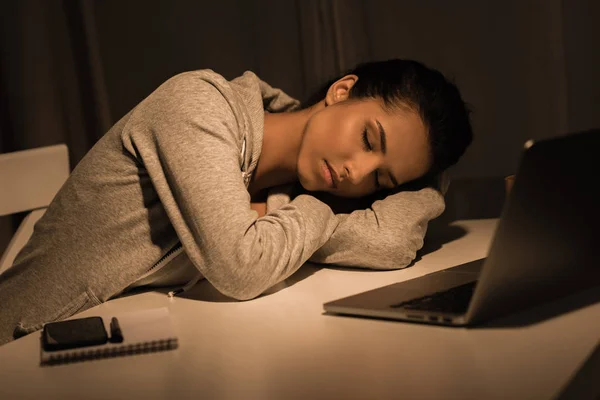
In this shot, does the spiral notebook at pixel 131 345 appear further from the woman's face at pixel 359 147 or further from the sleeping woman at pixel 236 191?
the woman's face at pixel 359 147

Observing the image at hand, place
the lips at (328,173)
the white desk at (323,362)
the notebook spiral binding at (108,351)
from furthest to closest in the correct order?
the lips at (328,173)
the notebook spiral binding at (108,351)
the white desk at (323,362)

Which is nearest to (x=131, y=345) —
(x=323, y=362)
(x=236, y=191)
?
(x=323, y=362)

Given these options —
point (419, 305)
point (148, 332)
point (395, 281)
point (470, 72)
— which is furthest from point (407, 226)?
point (470, 72)

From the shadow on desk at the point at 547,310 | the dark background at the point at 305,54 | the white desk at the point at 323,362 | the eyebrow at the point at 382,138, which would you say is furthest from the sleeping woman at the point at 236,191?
the dark background at the point at 305,54

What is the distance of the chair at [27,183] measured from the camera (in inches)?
62.8

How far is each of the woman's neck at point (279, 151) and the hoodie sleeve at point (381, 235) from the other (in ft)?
0.46

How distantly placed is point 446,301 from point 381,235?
368 mm

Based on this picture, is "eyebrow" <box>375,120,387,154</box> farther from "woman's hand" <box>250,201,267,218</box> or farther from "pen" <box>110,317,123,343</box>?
"pen" <box>110,317,123,343</box>

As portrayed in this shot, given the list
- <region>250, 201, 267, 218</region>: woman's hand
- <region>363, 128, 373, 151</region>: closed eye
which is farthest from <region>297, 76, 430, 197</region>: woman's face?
<region>250, 201, 267, 218</region>: woman's hand

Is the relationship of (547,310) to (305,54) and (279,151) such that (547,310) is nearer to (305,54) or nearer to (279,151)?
(279,151)

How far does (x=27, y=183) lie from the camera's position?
5.37 feet

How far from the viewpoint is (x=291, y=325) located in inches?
38.5

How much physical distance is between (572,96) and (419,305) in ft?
4.36

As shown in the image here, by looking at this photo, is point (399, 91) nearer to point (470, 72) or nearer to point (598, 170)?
point (598, 170)
